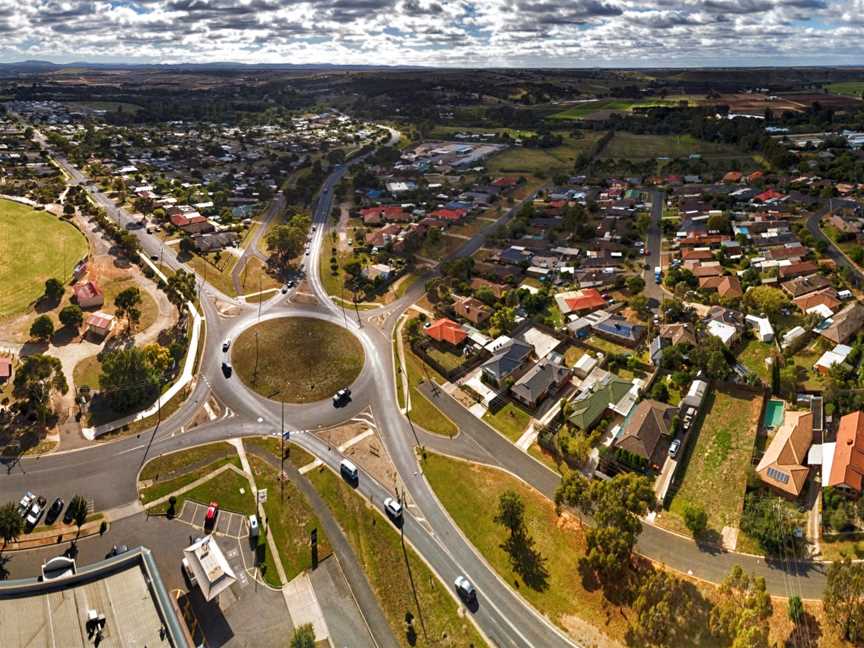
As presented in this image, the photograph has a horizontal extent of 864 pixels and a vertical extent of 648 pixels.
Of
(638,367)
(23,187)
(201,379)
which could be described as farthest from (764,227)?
(23,187)

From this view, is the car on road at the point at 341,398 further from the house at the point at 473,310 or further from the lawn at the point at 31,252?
the lawn at the point at 31,252

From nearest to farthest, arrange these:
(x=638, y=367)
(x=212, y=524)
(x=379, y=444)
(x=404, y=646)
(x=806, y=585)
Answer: (x=404, y=646), (x=806, y=585), (x=212, y=524), (x=379, y=444), (x=638, y=367)

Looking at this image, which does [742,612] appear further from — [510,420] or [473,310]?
[473,310]


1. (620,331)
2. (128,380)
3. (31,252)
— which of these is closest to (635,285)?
(620,331)

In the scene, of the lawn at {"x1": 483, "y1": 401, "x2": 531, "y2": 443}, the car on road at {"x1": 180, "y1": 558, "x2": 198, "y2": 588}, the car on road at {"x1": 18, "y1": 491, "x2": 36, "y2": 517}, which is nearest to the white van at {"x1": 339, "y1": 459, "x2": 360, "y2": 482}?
the car on road at {"x1": 180, "y1": 558, "x2": 198, "y2": 588}

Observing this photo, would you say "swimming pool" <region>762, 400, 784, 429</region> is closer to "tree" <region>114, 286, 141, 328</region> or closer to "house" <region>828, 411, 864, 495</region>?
"house" <region>828, 411, 864, 495</region>

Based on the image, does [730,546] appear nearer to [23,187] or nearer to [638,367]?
[638,367]

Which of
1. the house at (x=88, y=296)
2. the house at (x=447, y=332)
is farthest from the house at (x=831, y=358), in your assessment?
the house at (x=88, y=296)
